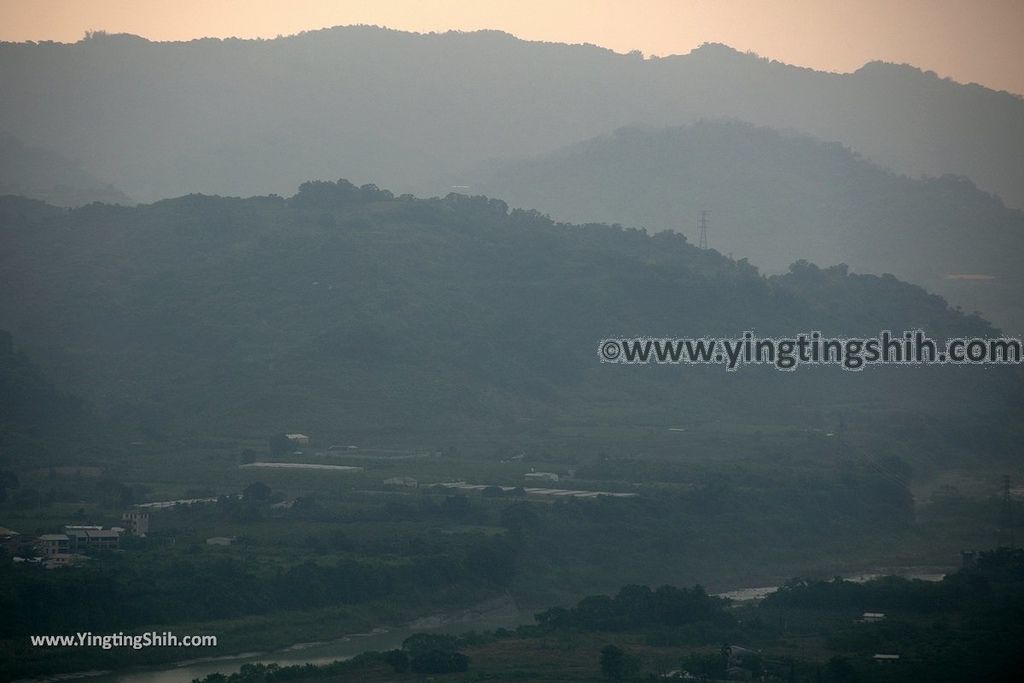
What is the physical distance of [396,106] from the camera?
137m

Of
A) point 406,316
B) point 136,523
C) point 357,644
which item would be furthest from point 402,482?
point 406,316

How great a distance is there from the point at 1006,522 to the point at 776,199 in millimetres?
68956

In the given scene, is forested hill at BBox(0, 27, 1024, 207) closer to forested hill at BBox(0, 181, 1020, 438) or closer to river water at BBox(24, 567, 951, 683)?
forested hill at BBox(0, 181, 1020, 438)

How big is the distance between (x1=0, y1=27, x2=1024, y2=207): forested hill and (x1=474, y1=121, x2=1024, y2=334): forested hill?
39.1 feet

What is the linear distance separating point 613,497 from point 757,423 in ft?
56.6

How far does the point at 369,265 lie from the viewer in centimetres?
7238

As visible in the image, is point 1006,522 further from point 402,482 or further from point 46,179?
point 46,179

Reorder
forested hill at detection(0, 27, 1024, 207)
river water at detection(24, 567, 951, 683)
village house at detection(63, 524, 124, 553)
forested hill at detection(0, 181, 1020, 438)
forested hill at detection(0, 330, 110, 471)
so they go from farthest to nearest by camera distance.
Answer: forested hill at detection(0, 27, 1024, 207) < forested hill at detection(0, 181, 1020, 438) < forested hill at detection(0, 330, 110, 471) < village house at detection(63, 524, 124, 553) < river water at detection(24, 567, 951, 683)

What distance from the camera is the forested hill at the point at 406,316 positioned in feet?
205

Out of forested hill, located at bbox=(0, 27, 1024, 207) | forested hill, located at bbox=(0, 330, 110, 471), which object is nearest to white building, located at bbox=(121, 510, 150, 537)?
forested hill, located at bbox=(0, 330, 110, 471)

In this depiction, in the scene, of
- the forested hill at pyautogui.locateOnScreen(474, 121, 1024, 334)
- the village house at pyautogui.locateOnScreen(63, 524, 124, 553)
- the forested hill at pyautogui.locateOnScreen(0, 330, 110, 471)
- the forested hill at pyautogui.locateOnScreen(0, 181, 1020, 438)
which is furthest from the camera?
the forested hill at pyautogui.locateOnScreen(474, 121, 1024, 334)

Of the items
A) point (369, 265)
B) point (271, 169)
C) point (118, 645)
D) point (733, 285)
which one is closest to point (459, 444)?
point (369, 265)

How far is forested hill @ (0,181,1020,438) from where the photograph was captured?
62594 millimetres

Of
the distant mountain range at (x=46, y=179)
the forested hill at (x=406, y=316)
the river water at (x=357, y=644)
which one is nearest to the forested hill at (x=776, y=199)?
the distant mountain range at (x=46, y=179)
